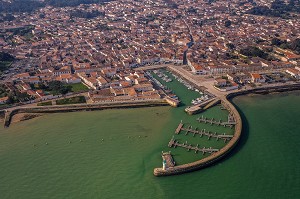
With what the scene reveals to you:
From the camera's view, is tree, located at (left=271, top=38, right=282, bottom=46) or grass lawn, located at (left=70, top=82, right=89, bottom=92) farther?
tree, located at (left=271, top=38, right=282, bottom=46)

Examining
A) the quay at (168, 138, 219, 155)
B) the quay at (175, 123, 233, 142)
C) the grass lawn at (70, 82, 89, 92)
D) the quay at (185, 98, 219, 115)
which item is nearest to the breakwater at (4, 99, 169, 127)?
the quay at (185, 98, 219, 115)

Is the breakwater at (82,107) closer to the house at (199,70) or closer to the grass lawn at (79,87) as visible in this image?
the grass lawn at (79,87)

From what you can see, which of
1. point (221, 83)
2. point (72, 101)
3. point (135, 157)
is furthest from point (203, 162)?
point (72, 101)

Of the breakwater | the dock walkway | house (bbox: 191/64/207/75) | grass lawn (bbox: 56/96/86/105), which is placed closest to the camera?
the dock walkway

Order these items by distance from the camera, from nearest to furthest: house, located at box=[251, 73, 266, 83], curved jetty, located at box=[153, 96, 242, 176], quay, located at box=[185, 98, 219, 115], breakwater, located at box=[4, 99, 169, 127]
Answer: curved jetty, located at box=[153, 96, 242, 176] < quay, located at box=[185, 98, 219, 115] < breakwater, located at box=[4, 99, 169, 127] < house, located at box=[251, 73, 266, 83]

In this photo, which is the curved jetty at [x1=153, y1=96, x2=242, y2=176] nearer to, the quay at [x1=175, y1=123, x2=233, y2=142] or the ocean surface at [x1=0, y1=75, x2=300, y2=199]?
the quay at [x1=175, y1=123, x2=233, y2=142]

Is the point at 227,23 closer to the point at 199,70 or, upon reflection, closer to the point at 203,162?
the point at 199,70

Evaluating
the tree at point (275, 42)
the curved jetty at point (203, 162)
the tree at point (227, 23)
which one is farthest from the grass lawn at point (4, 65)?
the tree at point (227, 23)

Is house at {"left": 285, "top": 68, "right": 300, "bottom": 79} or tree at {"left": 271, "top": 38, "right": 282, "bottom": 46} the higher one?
house at {"left": 285, "top": 68, "right": 300, "bottom": 79}
